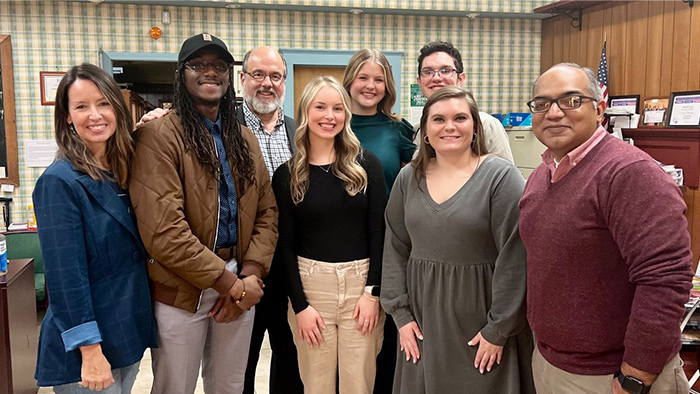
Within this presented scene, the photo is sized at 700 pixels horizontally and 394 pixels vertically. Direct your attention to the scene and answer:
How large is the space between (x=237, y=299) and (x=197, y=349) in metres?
0.24

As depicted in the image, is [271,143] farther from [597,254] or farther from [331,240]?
[597,254]

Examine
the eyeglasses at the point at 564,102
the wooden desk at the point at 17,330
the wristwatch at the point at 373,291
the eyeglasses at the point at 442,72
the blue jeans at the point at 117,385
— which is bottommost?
the wooden desk at the point at 17,330

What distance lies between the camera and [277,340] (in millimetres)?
2342

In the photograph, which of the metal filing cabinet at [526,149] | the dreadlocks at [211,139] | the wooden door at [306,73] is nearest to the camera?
the dreadlocks at [211,139]

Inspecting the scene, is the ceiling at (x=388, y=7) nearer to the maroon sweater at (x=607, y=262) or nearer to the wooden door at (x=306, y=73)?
the wooden door at (x=306, y=73)

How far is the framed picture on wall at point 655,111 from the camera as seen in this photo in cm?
473

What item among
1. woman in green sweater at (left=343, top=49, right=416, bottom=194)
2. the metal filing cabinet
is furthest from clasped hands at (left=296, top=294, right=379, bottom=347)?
the metal filing cabinet

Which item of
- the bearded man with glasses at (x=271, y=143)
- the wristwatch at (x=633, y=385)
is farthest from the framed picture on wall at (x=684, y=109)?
the wristwatch at (x=633, y=385)

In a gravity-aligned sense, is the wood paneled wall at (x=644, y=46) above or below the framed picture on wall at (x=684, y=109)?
above

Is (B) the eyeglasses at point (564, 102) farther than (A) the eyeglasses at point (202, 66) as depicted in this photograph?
No

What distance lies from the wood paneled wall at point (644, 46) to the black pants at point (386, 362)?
3.33 meters

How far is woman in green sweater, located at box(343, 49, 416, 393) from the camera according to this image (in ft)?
7.63

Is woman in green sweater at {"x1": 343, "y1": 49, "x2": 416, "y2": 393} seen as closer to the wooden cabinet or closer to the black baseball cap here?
the black baseball cap

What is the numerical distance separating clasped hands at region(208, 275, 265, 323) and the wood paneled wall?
405 cm
